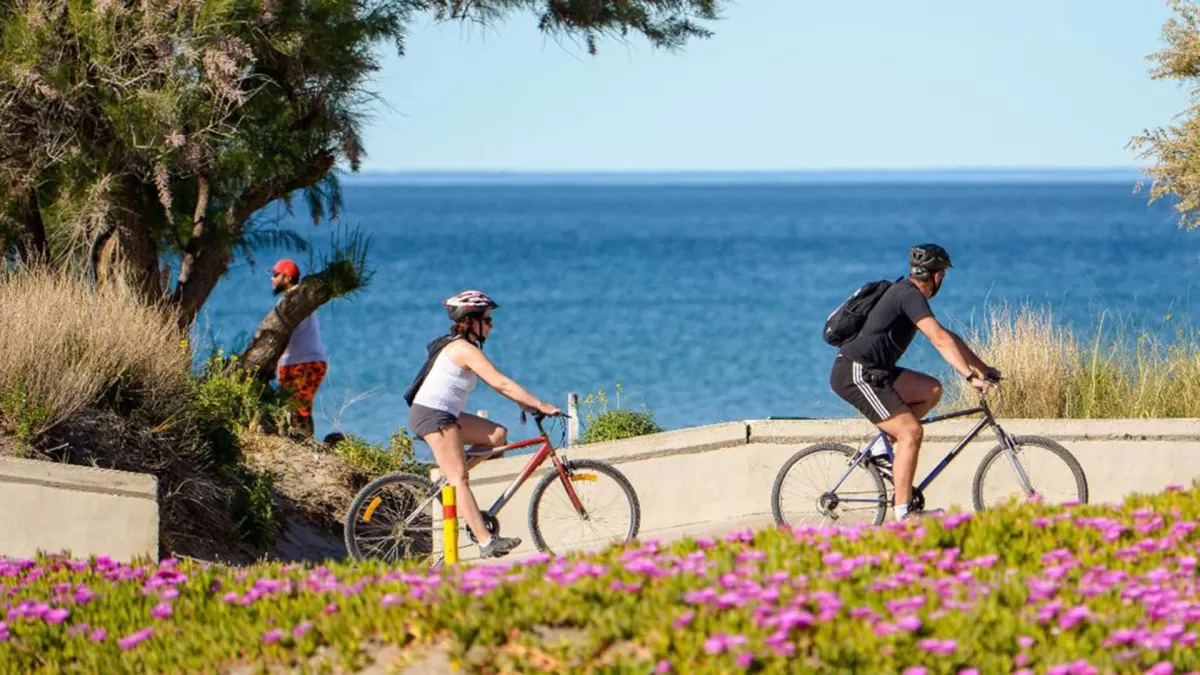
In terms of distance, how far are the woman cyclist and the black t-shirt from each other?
5.78 ft

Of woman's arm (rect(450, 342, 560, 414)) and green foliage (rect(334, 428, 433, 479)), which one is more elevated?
woman's arm (rect(450, 342, 560, 414))

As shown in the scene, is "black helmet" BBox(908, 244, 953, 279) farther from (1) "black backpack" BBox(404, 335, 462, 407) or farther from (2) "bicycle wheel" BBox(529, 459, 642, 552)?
(1) "black backpack" BBox(404, 335, 462, 407)

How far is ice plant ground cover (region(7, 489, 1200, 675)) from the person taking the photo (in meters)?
5.57

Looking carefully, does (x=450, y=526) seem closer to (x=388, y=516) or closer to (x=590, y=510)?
(x=388, y=516)

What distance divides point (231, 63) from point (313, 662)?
9347 mm

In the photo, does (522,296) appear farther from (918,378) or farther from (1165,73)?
(918,378)

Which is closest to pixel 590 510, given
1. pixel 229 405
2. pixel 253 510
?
pixel 253 510

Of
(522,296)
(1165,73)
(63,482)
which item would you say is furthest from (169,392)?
(522,296)

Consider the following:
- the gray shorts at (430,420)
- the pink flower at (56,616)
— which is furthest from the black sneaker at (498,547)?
the pink flower at (56,616)

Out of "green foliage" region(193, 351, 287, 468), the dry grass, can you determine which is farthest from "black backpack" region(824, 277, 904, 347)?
"green foliage" region(193, 351, 287, 468)

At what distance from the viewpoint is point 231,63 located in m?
14.5

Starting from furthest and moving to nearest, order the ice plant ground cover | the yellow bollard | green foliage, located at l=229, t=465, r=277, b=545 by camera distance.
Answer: green foliage, located at l=229, t=465, r=277, b=545 < the yellow bollard < the ice plant ground cover

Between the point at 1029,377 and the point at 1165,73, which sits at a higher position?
the point at 1165,73

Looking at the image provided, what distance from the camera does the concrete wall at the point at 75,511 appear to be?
9773mm
